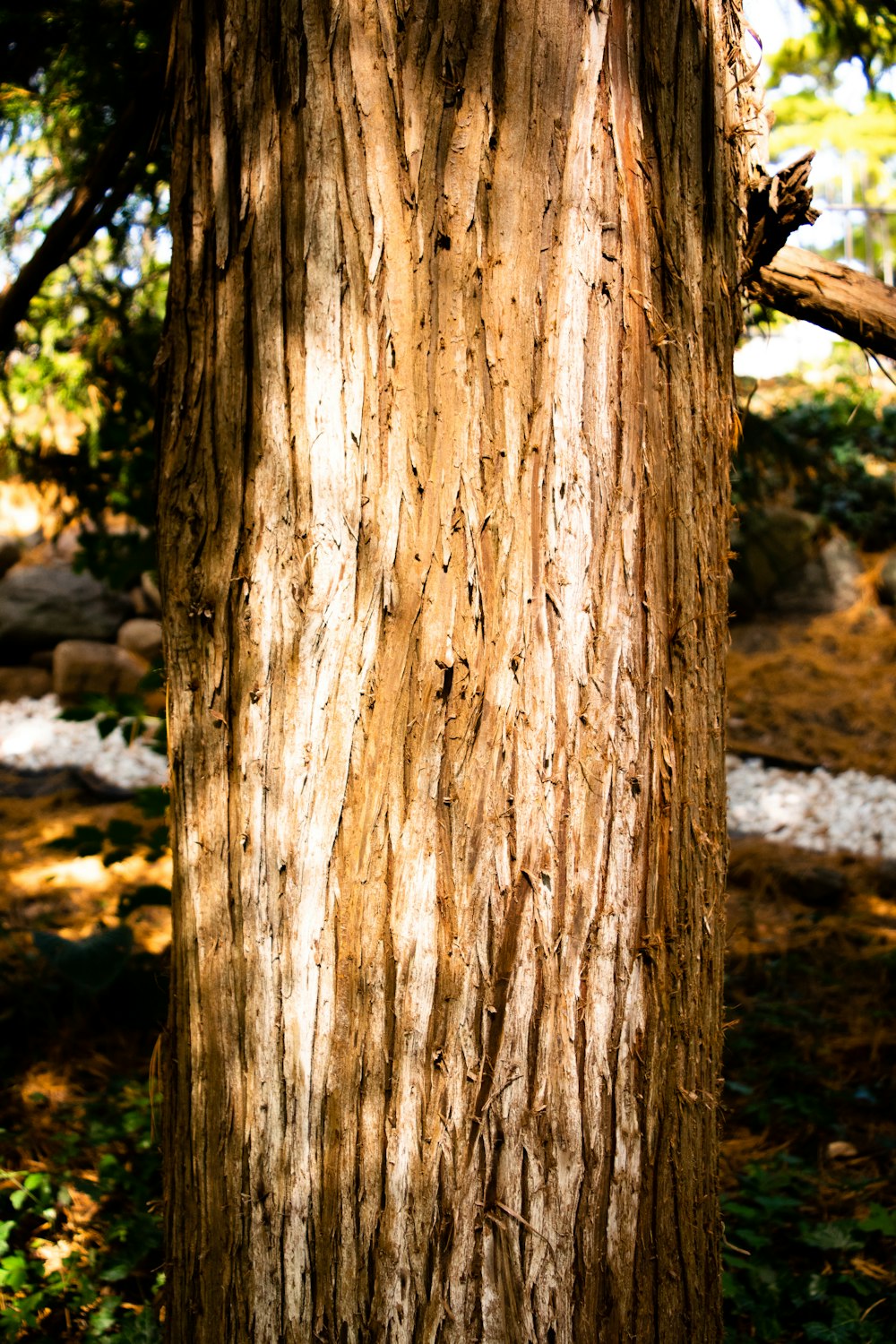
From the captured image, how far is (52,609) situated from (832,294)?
328 inches

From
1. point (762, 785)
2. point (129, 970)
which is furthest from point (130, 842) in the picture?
point (762, 785)

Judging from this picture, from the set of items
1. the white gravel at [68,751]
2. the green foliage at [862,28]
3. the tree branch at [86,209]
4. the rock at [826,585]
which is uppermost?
the green foliage at [862,28]

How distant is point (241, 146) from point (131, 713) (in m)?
2.23

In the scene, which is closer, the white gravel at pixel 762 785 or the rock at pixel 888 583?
the white gravel at pixel 762 785

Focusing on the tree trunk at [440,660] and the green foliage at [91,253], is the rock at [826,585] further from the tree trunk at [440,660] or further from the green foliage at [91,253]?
the tree trunk at [440,660]

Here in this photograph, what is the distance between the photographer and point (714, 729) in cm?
137

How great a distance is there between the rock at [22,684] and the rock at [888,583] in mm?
7674

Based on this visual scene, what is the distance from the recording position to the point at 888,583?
8.87 metres

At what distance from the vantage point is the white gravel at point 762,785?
6.15 m

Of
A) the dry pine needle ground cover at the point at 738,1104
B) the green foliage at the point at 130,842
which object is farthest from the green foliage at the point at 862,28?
the green foliage at the point at 130,842

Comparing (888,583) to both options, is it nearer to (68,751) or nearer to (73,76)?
(68,751)

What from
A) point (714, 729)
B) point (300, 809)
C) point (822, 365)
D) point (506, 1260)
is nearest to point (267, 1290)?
point (506, 1260)

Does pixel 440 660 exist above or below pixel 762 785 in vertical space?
above

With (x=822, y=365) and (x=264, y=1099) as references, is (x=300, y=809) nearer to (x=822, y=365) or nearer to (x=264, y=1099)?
(x=264, y=1099)
